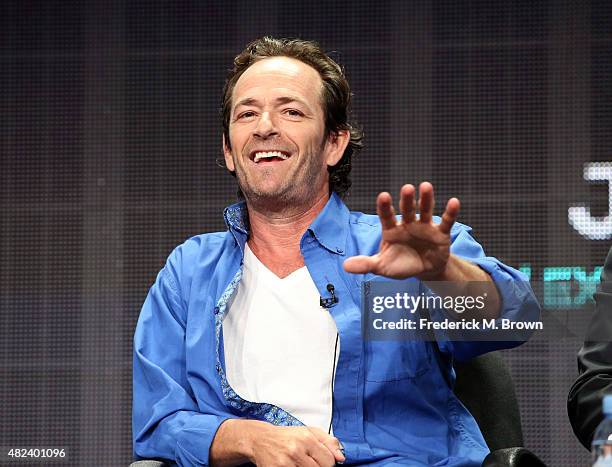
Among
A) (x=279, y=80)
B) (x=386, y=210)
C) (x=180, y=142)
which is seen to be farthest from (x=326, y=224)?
(x=180, y=142)

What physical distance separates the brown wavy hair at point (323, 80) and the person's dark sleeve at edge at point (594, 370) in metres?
0.67

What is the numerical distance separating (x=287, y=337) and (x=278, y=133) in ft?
1.25

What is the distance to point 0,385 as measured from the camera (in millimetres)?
3207

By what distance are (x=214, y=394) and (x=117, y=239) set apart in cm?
156

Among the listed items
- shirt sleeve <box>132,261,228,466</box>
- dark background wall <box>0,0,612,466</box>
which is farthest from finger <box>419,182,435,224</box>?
dark background wall <box>0,0,612,466</box>

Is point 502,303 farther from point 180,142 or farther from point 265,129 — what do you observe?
point 180,142

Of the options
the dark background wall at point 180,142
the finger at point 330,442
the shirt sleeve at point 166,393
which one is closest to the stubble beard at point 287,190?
the shirt sleeve at point 166,393

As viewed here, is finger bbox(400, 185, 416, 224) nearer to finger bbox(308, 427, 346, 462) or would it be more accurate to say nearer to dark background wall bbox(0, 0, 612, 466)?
finger bbox(308, 427, 346, 462)

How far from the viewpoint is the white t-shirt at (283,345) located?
1.72 metres

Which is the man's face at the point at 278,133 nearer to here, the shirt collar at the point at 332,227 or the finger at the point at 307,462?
the shirt collar at the point at 332,227

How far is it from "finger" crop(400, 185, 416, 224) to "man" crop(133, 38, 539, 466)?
0.59ft

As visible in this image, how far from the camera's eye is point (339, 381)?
1698mm

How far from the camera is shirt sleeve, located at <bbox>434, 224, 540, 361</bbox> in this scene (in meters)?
1.56

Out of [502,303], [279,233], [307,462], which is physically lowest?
[307,462]
